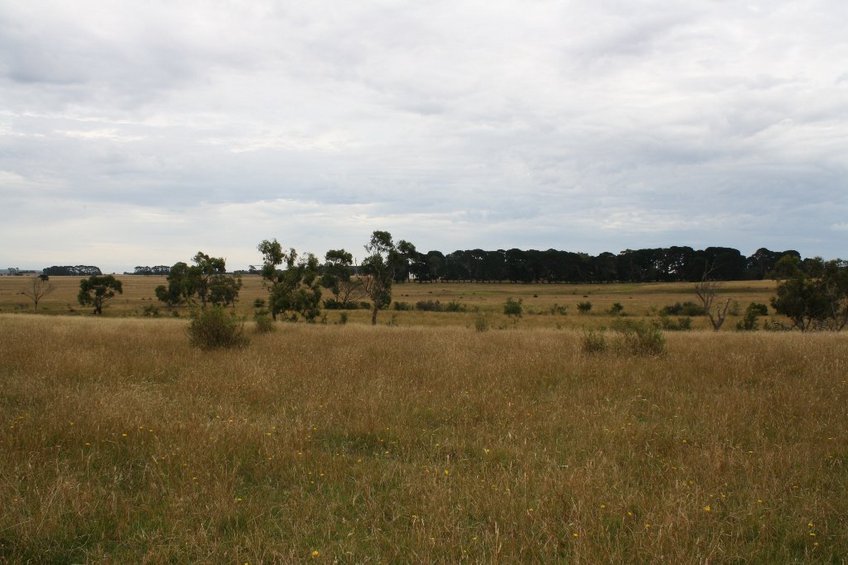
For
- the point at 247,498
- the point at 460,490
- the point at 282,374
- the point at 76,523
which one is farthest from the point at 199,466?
the point at 282,374

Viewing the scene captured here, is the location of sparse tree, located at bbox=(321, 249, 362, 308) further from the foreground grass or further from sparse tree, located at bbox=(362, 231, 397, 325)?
the foreground grass

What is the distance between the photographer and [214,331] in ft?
44.8

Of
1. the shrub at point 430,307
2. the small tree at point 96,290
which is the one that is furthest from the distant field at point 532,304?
the shrub at point 430,307

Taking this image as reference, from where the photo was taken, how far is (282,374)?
368 inches

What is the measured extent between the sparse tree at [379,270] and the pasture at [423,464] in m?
29.4

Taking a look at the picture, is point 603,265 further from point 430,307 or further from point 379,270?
point 379,270

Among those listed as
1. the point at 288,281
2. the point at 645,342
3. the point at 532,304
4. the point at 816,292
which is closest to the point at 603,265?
the point at 532,304

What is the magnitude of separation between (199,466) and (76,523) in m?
1.14

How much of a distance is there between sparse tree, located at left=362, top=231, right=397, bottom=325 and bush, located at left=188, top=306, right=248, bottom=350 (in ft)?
79.0

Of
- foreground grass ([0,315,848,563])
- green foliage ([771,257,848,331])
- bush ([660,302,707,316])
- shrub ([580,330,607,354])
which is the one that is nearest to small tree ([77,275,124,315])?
foreground grass ([0,315,848,563])

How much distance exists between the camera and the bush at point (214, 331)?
44.3 ft

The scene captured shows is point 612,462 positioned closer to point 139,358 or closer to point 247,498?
point 247,498

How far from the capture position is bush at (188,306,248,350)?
532 inches

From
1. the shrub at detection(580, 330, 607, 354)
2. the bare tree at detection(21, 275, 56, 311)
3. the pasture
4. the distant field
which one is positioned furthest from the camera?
the bare tree at detection(21, 275, 56, 311)
